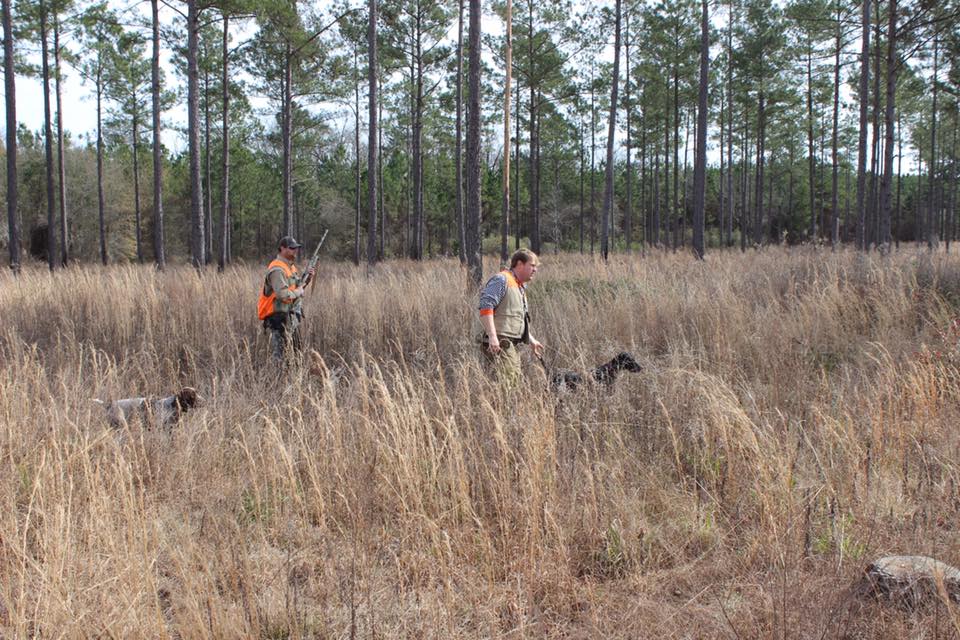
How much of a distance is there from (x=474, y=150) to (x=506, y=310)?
206 inches

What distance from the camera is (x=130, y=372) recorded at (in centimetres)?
610

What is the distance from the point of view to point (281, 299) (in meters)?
6.61

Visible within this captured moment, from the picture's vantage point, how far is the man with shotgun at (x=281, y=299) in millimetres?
6609

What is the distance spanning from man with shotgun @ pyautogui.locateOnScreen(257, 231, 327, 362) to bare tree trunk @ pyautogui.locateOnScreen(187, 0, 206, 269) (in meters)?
7.09

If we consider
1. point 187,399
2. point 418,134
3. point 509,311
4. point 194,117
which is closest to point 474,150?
point 509,311

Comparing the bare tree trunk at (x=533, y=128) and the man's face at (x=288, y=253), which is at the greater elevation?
the bare tree trunk at (x=533, y=128)

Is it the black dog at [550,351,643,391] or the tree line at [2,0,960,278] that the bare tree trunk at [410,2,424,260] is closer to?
the tree line at [2,0,960,278]

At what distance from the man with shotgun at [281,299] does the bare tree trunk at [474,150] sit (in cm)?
329

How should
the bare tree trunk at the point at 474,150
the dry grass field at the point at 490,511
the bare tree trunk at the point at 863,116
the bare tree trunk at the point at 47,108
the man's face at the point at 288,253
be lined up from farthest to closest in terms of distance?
the bare tree trunk at the point at 47,108 → the bare tree trunk at the point at 863,116 → the bare tree trunk at the point at 474,150 → the man's face at the point at 288,253 → the dry grass field at the point at 490,511

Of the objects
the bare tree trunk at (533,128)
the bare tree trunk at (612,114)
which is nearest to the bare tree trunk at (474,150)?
the bare tree trunk at (612,114)

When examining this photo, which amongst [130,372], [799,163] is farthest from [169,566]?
[799,163]

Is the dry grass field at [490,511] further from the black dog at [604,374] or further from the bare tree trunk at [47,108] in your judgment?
the bare tree trunk at [47,108]

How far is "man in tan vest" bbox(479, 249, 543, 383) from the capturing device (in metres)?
4.96

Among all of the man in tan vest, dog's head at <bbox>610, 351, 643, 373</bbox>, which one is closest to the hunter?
the man in tan vest
